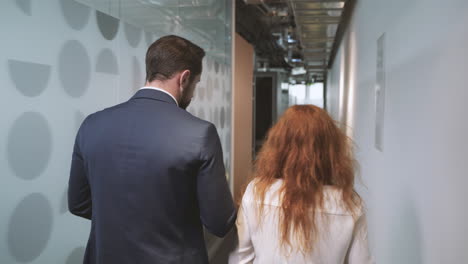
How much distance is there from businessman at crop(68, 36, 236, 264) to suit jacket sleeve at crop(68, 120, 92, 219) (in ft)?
0.04

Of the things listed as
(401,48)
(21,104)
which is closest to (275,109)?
(401,48)

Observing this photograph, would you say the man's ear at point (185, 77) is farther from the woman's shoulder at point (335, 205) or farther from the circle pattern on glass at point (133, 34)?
the circle pattern on glass at point (133, 34)

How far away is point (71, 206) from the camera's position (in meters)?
1.54

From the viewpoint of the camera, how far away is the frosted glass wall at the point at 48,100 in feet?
5.12

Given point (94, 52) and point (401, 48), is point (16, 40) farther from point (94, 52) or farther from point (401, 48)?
point (401, 48)

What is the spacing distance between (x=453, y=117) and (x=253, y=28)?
6925mm

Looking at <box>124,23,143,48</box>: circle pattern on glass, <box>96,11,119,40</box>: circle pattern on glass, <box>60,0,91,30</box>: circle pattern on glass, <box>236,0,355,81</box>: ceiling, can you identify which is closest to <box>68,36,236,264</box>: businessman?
<box>60,0,91,30</box>: circle pattern on glass

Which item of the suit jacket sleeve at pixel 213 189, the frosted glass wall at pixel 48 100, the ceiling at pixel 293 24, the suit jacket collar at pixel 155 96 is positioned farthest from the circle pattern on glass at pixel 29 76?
the ceiling at pixel 293 24

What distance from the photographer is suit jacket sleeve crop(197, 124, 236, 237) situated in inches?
51.4

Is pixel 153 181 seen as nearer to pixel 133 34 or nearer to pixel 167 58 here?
pixel 167 58

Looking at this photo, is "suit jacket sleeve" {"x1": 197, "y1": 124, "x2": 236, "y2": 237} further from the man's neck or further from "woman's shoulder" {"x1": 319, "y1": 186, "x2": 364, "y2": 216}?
"woman's shoulder" {"x1": 319, "y1": 186, "x2": 364, "y2": 216}

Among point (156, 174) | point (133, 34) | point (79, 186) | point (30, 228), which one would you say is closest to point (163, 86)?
point (156, 174)

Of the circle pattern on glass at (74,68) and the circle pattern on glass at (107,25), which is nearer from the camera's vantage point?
the circle pattern on glass at (74,68)

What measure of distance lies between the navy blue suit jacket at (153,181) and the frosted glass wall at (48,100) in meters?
0.38
